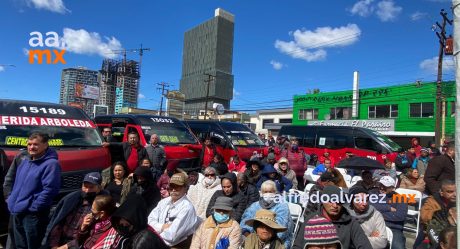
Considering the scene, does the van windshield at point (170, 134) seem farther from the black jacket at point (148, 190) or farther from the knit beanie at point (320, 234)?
the knit beanie at point (320, 234)

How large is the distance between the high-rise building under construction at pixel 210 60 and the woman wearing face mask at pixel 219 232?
85441 mm

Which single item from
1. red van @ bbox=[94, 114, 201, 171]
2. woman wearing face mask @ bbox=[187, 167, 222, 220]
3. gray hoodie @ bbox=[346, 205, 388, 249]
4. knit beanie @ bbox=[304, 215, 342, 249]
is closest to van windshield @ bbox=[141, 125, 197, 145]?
red van @ bbox=[94, 114, 201, 171]

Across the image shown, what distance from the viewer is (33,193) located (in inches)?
165

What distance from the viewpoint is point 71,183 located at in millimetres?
5531

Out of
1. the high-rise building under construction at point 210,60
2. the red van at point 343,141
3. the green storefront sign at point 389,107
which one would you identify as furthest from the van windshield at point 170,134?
the high-rise building under construction at point 210,60

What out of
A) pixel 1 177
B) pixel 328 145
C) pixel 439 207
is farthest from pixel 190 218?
pixel 328 145

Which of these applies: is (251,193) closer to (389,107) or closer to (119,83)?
(389,107)

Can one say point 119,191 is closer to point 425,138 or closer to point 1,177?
point 1,177

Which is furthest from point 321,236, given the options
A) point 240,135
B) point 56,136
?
point 240,135

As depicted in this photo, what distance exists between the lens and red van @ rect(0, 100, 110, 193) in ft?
18.4

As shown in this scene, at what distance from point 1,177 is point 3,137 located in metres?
1.14

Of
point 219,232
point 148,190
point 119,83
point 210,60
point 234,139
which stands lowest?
point 219,232

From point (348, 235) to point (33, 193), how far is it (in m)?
3.64

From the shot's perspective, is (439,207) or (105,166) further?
(105,166)
